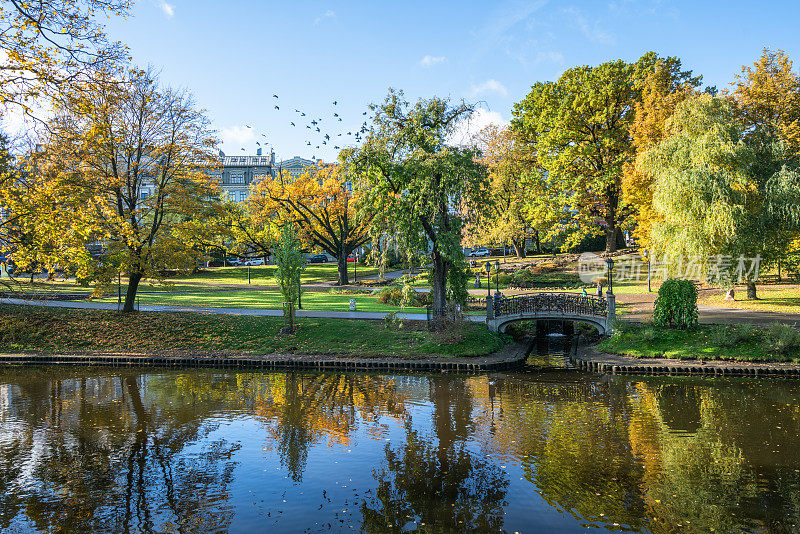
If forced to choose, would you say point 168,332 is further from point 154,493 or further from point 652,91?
point 652,91

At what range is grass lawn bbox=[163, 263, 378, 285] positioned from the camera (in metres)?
51.5

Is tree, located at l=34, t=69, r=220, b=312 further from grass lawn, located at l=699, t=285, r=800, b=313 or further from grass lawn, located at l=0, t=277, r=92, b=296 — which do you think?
grass lawn, located at l=699, t=285, r=800, b=313

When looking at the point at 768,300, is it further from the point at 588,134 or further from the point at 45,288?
the point at 45,288

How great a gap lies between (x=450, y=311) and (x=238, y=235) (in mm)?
26492

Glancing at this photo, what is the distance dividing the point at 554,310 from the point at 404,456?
1540cm

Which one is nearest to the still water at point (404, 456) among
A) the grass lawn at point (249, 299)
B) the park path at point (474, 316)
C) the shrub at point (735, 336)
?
the shrub at point (735, 336)

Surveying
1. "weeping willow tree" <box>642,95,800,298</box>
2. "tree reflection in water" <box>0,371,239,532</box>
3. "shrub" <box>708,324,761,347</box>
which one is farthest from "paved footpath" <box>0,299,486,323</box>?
"tree reflection in water" <box>0,371,239,532</box>

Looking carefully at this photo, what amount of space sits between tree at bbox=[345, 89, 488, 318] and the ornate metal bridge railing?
4.55 metres

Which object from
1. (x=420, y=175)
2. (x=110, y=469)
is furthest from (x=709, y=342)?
(x=110, y=469)

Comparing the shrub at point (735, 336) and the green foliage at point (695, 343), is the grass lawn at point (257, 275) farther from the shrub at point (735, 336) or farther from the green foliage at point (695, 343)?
the shrub at point (735, 336)

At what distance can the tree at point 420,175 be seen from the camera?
834 inches

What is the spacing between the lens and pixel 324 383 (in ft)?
65.3

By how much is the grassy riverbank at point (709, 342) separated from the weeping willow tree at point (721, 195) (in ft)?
18.1

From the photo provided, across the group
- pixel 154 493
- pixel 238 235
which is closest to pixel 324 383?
pixel 154 493
